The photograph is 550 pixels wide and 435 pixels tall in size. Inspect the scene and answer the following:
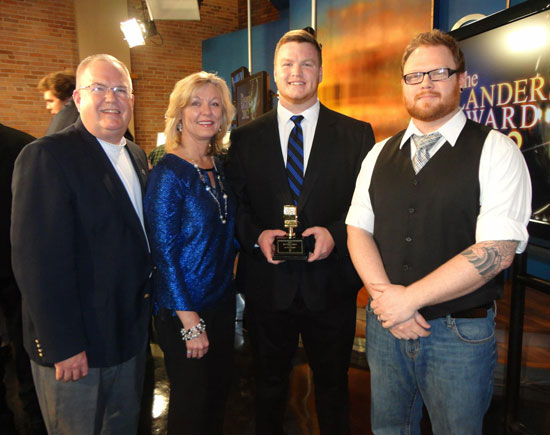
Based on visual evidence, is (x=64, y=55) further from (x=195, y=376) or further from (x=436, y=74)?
(x=436, y=74)

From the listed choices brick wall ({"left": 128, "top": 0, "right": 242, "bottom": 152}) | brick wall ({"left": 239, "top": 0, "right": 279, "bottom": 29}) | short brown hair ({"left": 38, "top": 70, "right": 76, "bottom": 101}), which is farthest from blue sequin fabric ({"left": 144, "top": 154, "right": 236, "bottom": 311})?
brick wall ({"left": 239, "top": 0, "right": 279, "bottom": 29})

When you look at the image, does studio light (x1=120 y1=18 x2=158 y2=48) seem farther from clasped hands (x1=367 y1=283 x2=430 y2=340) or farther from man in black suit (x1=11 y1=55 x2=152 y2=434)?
clasped hands (x1=367 y1=283 x2=430 y2=340)

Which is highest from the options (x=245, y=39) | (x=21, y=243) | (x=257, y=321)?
(x=245, y=39)

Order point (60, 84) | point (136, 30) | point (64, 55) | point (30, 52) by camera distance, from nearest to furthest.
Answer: point (60, 84), point (136, 30), point (30, 52), point (64, 55)

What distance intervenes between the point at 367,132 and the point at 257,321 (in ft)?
3.33

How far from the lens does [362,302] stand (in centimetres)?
421

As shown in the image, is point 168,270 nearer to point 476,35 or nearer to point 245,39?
point 476,35

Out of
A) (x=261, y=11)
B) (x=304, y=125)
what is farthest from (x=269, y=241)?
(x=261, y=11)

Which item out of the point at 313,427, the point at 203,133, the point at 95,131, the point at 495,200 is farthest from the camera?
the point at 313,427

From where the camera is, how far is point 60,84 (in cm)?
309

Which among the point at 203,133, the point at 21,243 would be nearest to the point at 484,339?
the point at 203,133

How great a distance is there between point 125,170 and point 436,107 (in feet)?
3.84

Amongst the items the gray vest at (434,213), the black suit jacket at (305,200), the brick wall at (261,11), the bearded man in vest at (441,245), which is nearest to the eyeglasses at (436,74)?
the bearded man in vest at (441,245)

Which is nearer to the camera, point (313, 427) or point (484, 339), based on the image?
point (484, 339)
